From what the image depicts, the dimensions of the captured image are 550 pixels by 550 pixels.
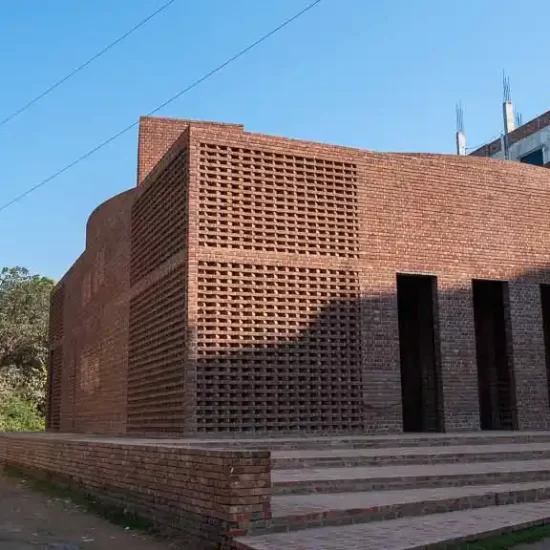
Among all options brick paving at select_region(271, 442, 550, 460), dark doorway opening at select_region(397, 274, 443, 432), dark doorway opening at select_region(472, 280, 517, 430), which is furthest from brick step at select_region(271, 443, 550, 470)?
dark doorway opening at select_region(472, 280, 517, 430)

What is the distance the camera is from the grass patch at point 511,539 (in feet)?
15.1

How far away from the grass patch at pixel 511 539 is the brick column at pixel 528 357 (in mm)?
8313

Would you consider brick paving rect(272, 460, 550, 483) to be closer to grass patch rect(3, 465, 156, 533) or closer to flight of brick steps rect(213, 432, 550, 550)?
flight of brick steps rect(213, 432, 550, 550)

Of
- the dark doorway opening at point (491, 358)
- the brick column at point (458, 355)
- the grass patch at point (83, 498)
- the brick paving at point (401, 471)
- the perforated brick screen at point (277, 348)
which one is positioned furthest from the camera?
the dark doorway opening at point (491, 358)

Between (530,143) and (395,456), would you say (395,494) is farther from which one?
(530,143)

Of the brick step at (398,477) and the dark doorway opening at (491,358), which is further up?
the dark doorway opening at (491,358)

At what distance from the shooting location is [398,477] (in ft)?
21.8

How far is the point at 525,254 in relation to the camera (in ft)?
45.4

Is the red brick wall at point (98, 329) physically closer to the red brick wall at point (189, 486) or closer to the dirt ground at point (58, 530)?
the dirt ground at point (58, 530)

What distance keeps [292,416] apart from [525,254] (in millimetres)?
6131

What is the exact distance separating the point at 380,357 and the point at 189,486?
276 inches

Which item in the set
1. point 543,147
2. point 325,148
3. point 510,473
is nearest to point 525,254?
point 325,148

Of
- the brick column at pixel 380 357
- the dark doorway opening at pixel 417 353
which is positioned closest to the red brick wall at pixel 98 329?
the brick column at pixel 380 357

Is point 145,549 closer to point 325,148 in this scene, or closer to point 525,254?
point 325,148
